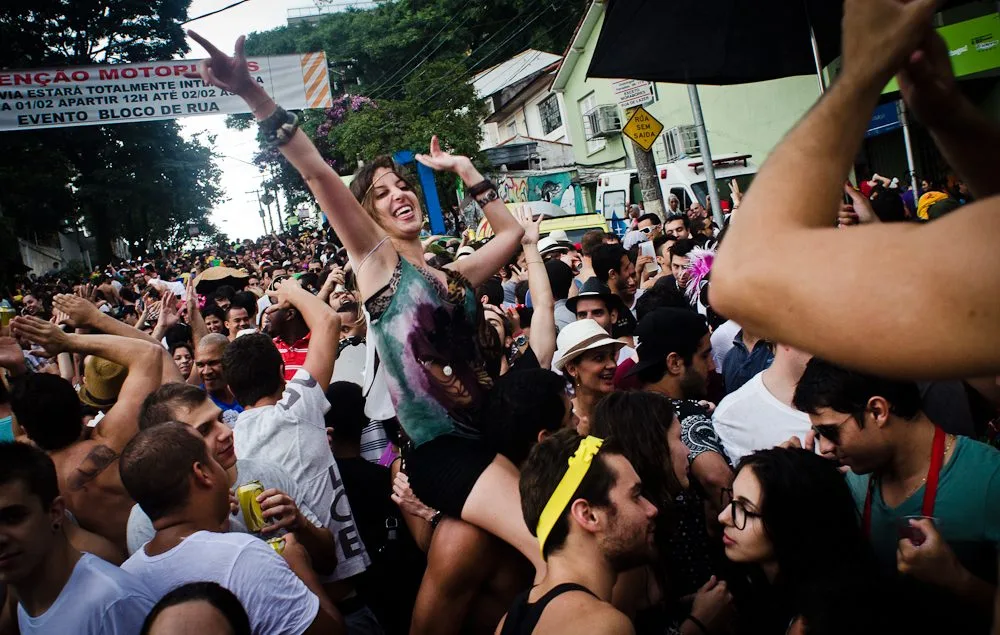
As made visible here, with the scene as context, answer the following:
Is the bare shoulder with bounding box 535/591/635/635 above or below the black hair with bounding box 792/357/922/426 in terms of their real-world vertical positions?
below

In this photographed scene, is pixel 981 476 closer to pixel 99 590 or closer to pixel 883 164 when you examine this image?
pixel 99 590

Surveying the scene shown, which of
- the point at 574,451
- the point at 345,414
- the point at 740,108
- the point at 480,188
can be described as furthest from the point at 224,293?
the point at 740,108

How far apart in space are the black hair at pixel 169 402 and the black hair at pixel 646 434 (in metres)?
1.76

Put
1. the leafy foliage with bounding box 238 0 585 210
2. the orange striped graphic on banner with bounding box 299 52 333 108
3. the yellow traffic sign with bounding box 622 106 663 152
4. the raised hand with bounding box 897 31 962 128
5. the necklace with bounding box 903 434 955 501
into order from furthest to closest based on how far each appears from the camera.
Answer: the leafy foliage with bounding box 238 0 585 210, the orange striped graphic on banner with bounding box 299 52 333 108, the yellow traffic sign with bounding box 622 106 663 152, the necklace with bounding box 903 434 955 501, the raised hand with bounding box 897 31 962 128

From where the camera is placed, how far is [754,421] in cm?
360

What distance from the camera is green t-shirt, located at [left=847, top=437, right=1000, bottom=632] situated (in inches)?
92.8

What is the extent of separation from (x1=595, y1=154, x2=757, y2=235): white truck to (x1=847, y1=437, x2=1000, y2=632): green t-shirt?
1492cm

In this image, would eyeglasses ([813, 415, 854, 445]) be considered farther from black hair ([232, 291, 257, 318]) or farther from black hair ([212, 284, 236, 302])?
black hair ([212, 284, 236, 302])

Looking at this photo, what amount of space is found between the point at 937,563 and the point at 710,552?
1.33 meters

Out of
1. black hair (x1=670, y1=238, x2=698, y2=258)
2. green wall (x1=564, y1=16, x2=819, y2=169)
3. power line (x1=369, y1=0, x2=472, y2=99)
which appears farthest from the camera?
power line (x1=369, y1=0, x2=472, y2=99)

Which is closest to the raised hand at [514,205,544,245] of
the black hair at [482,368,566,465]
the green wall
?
the black hair at [482,368,566,465]

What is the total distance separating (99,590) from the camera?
2.57 meters

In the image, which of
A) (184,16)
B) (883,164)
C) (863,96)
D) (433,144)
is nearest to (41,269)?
(184,16)

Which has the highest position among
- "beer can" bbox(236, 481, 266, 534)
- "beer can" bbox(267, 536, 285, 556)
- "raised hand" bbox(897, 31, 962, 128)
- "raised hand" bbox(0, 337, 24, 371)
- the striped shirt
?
"raised hand" bbox(897, 31, 962, 128)
